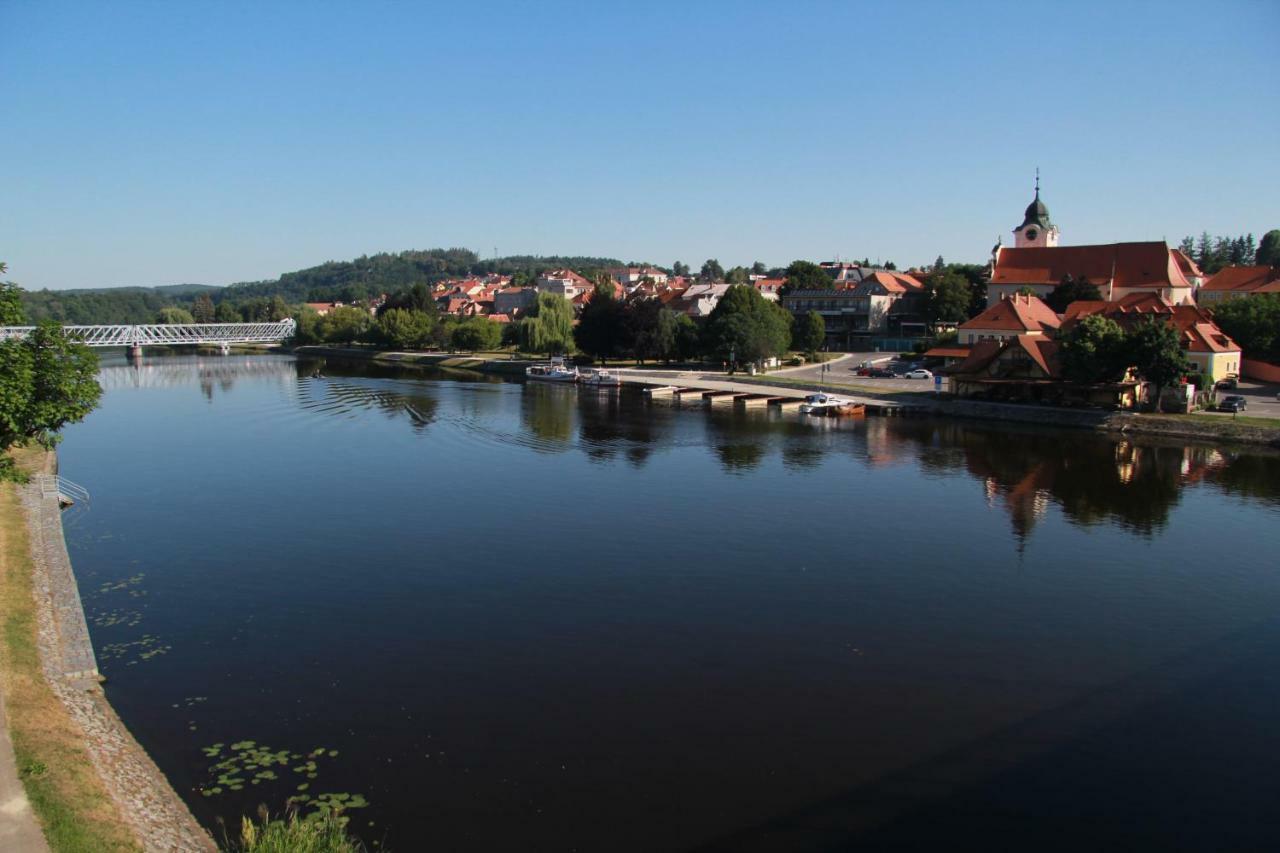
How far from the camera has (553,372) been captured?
62.3m

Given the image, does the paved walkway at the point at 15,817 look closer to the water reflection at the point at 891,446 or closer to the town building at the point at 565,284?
the water reflection at the point at 891,446

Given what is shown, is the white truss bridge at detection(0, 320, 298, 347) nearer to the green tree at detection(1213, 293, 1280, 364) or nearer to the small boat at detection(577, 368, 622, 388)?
the small boat at detection(577, 368, 622, 388)

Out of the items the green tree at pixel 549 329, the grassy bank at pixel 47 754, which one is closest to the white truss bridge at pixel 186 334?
the green tree at pixel 549 329

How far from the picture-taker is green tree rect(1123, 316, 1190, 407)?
37094 mm

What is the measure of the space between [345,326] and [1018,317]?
77.2 metres

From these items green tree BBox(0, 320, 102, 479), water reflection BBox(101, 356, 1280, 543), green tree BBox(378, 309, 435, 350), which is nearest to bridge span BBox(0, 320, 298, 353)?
green tree BBox(378, 309, 435, 350)

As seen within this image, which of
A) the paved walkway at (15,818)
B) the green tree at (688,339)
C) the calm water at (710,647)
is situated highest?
the green tree at (688,339)

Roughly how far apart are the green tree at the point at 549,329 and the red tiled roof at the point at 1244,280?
163 feet

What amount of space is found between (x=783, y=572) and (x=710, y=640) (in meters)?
4.15

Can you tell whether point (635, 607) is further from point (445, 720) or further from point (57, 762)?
point (57, 762)

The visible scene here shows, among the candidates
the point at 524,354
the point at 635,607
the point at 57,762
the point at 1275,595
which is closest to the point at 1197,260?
the point at 524,354

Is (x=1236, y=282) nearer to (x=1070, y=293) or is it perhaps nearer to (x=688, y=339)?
(x=1070, y=293)

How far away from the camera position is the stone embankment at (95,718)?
31.2 ft

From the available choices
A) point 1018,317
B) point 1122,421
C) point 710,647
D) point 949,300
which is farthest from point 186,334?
point 710,647
